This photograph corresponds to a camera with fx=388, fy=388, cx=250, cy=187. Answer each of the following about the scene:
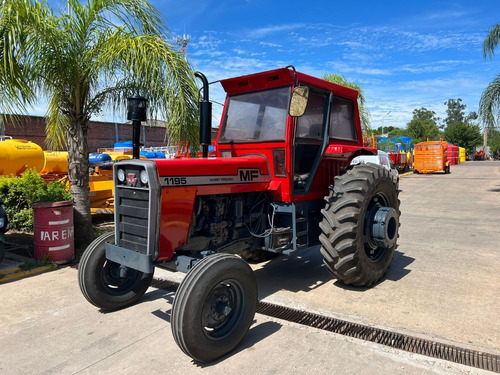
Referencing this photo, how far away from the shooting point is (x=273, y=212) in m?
4.43

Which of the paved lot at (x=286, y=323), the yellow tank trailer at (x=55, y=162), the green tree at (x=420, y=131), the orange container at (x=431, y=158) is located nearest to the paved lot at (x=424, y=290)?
the paved lot at (x=286, y=323)

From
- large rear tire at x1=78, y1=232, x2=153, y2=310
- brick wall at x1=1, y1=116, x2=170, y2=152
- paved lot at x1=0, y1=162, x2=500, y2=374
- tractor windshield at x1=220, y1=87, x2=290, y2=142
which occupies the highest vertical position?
brick wall at x1=1, y1=116, x2=170, y2=152

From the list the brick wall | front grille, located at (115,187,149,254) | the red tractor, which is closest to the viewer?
the red tractor

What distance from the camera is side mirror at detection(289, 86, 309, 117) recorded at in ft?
12.8

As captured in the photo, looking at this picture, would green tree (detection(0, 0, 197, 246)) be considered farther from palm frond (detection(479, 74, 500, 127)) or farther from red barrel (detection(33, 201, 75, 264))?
palm frond (detection(479, 74, 500, 127))

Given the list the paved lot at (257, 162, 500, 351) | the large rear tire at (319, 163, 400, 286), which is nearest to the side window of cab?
the large rear tire at (319, 163, 400, 286)

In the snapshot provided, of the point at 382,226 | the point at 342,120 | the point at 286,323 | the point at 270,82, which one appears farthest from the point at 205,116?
the point at 382,226

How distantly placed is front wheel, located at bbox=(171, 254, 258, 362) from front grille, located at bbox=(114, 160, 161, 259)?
566 mm

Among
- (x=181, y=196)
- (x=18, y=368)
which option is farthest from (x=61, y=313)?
(x=181, y=196)

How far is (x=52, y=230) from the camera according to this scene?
5.56 m

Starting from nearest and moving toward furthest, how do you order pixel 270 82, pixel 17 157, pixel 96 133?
pixel 270 82
pixel 17 157
pixel 96 133

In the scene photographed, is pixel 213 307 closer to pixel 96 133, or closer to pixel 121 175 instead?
pixel 121 175

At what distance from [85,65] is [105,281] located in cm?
348

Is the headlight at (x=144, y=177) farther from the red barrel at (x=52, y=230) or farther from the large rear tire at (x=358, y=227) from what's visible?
the red barrel at (x=52, y=230)
